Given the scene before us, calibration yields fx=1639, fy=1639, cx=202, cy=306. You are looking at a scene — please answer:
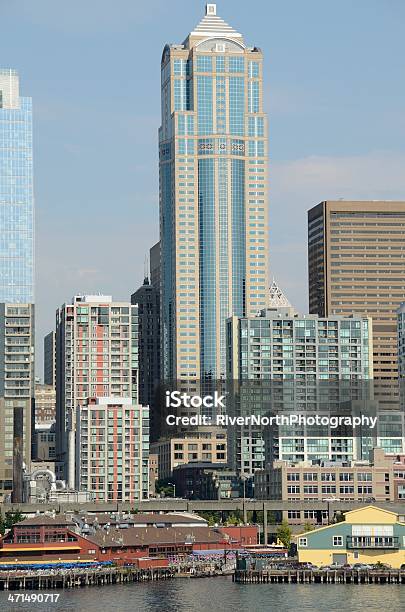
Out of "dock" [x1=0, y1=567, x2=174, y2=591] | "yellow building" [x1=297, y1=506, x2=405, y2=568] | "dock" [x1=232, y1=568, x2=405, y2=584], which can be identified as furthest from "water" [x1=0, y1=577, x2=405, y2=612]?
"yellow building" [x1=297, y1=506, x2=405, y2=568]

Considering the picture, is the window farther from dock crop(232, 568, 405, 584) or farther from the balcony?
dock crop(232, 568, 405, 584)

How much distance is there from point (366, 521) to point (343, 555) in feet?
16.1

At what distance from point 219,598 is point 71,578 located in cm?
2313

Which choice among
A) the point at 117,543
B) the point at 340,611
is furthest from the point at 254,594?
the point at 117,543

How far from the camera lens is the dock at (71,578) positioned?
182 metres

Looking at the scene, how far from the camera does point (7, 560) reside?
7554 inches

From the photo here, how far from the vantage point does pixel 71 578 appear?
184m

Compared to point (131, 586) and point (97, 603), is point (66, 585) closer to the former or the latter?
point (131, 586)

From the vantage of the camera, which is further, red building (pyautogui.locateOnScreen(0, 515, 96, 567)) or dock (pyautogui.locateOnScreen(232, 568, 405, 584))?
red building (pyautogui.locateOnScreen(0, 515, 96, 567))

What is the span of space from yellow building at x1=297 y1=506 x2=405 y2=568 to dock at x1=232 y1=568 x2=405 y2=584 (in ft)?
21.9

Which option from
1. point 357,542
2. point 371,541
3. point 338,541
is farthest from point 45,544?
point 371,541

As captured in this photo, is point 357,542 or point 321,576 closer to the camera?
point 321,576

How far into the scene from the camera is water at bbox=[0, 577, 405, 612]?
15900cm

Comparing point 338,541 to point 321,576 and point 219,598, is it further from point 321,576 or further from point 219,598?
point 219,598
